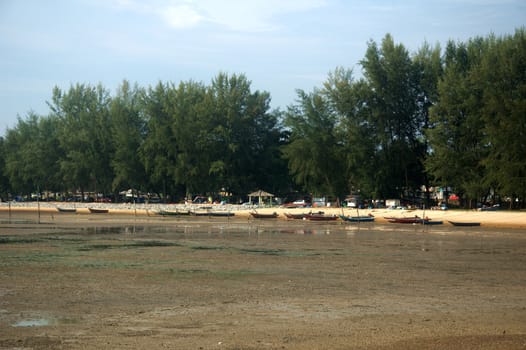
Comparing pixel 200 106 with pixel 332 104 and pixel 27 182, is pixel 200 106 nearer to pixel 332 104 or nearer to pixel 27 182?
pixel 332 104

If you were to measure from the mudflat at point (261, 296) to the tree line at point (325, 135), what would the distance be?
31.5m

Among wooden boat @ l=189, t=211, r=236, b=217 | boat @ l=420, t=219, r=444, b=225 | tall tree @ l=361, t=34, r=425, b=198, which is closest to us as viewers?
boat @ l=420, t=219, r=444, b=225

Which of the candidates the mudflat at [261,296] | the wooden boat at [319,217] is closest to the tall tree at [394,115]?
the wooden boat at [319,217]

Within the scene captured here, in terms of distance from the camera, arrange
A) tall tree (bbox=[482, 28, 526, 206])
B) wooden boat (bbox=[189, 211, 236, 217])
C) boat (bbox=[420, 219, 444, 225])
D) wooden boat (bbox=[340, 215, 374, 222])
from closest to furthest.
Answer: boat (bbox=[420, 219, 444, 225]), tall tree (bbox=[482, 28, 526, 206]), wooden boat (bbox=[340, 215, 374, 222]), wooden boat (bbox=[189, 211, 236, 217])

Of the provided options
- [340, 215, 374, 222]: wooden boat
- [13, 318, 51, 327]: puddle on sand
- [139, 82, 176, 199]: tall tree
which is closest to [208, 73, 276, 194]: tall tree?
[139, 82, 176, 199]: tall tree

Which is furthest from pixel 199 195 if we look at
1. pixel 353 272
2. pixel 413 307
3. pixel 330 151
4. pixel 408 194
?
pixel 413 307

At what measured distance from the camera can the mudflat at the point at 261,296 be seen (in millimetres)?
14383

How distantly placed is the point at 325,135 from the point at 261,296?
63565mm

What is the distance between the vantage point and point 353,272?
85.0ft

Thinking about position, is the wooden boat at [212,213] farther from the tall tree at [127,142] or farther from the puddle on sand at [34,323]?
the puddle on sand at [34,323]

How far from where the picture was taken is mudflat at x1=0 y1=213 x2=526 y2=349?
14383mm

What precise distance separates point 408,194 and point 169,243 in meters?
46.3

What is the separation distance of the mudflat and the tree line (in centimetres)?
3151

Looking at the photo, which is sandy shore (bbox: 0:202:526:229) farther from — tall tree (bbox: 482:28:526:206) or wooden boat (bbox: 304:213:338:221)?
wooden boat (bbox: 304:213:338:221)
